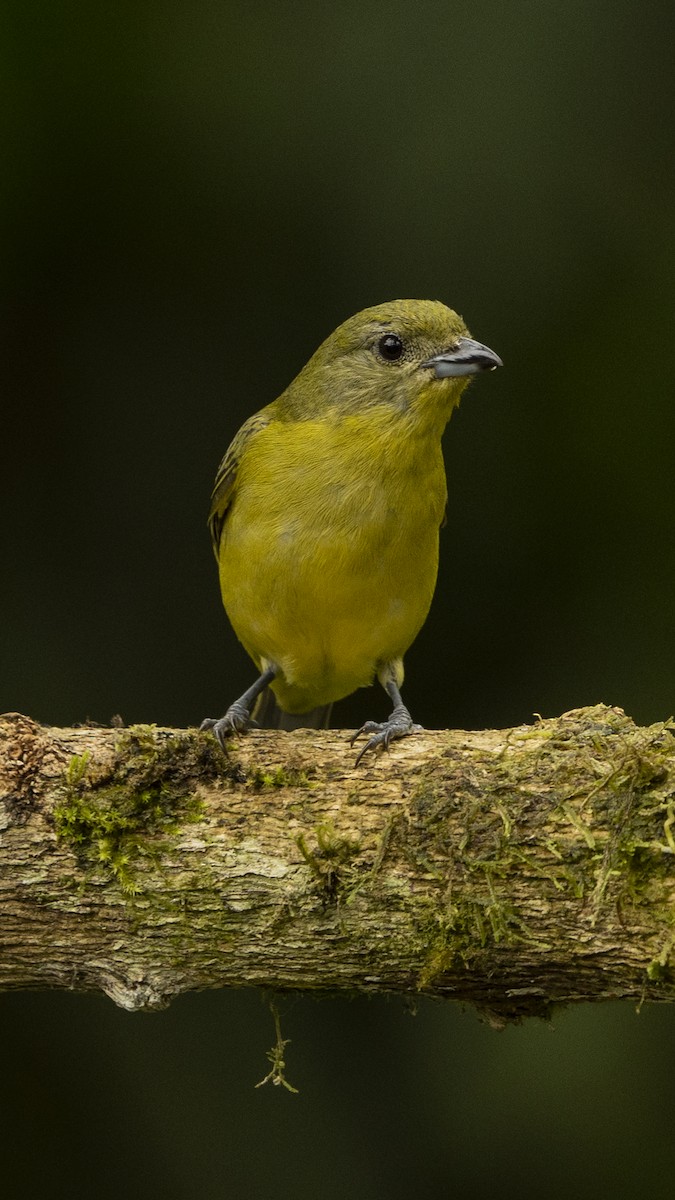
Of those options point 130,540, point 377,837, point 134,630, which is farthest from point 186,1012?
point 377,837

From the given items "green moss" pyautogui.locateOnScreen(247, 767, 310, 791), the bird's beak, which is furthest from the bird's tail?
"green moss" pyautogui.locateOnScreen(247, 767, 310, 791)

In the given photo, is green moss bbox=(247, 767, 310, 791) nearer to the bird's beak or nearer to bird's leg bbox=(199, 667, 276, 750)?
bird's leg bbox=(199, 667, 276, 750)

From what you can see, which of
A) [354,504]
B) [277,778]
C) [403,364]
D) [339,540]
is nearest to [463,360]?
[403,364]

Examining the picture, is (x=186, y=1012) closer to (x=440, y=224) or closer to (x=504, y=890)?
(x=504, y=890)

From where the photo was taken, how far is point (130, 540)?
6875 mm

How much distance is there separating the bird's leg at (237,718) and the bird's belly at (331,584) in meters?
0.16

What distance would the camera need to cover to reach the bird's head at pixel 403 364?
16.8 feet

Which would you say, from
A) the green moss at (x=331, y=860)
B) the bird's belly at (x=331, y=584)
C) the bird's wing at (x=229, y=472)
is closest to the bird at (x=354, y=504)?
the bird's belly at (x=331, y=584)

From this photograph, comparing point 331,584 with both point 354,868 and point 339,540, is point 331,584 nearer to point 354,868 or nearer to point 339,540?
point 339,540

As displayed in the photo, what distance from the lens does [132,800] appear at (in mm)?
4023

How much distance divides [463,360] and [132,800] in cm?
201

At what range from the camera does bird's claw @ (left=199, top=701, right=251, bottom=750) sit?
4.34 m

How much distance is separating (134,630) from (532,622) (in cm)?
182

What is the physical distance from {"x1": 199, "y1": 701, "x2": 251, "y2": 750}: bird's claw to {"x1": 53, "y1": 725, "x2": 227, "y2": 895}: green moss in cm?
15
